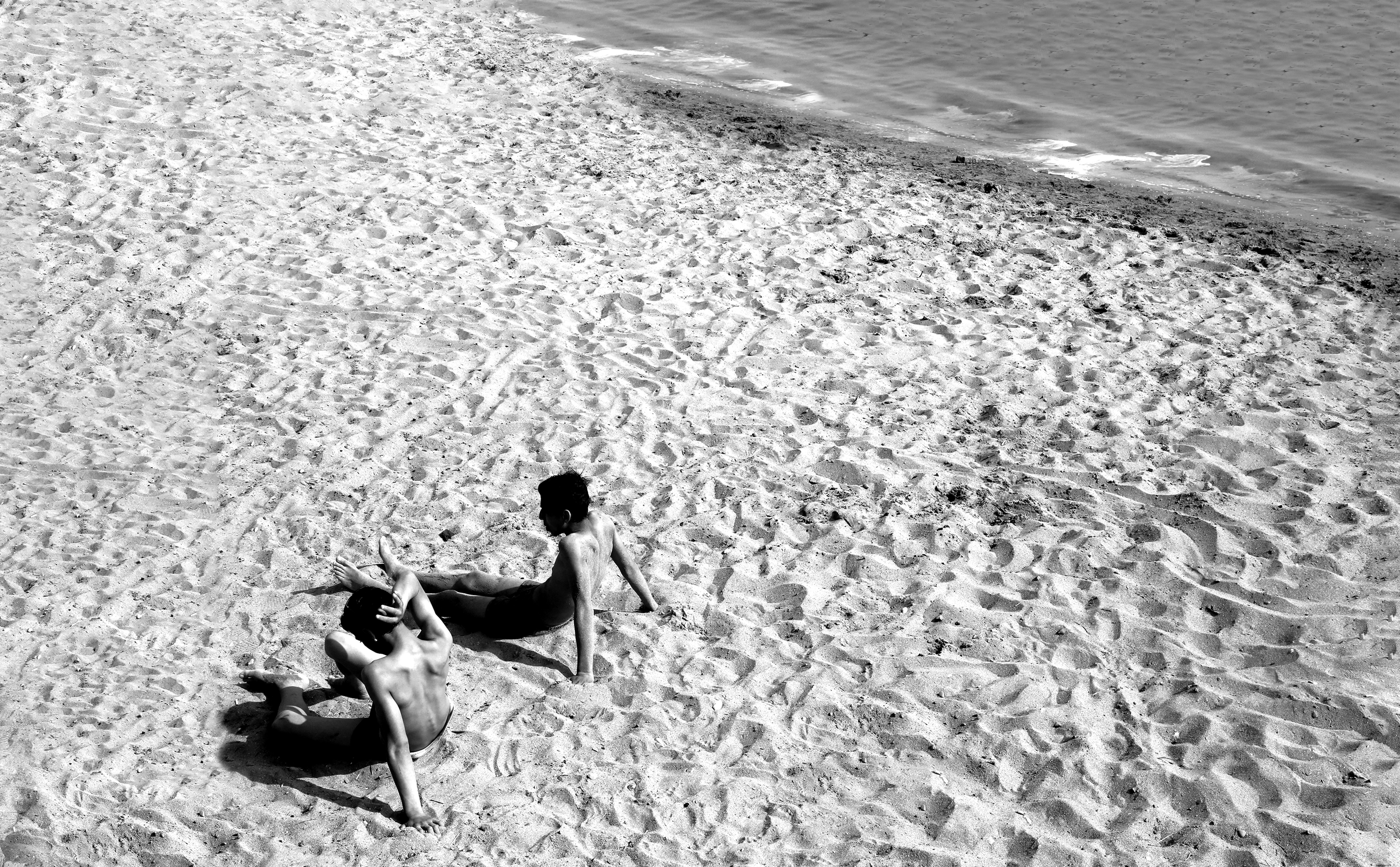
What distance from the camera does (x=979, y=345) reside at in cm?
862

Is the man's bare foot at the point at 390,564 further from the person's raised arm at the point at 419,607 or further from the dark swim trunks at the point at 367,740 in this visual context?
the dark swim trunks at the point at 367,740

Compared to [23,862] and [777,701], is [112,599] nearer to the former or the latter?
[23,862]

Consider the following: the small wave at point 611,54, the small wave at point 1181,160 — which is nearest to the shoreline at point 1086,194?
the small wave at point 1181,160

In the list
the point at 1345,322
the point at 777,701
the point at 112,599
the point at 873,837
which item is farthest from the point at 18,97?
the point at 1345,322

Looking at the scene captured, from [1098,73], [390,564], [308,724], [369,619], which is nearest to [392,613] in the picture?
[369,619]

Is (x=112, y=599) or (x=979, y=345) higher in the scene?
(x=979, y=345)

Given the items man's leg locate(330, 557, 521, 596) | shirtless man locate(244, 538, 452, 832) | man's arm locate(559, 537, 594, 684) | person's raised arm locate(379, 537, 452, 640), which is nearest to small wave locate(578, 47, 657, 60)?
man's leg locate(330, 557, 521, 596)

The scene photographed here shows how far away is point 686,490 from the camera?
721cm

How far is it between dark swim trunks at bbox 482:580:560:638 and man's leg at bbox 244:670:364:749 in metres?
0.92

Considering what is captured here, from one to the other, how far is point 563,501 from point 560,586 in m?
0.44

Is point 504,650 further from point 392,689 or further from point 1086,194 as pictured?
point 1086,194

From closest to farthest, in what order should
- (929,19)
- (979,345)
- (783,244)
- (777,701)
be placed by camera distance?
(777,701)
(979,345)
(783,244)
(929,19)

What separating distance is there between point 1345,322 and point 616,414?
17.8ft

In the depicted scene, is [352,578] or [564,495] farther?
[564,495]
